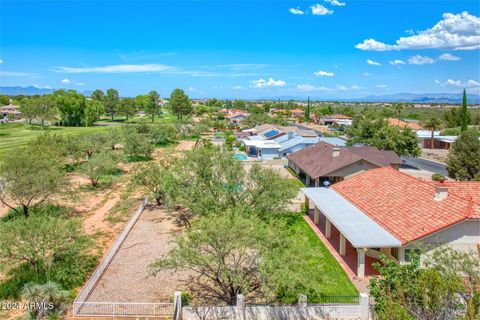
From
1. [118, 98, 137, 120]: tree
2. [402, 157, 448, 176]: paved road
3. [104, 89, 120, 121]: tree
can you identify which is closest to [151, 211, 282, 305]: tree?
[402, 157, 448, 176]: paved road

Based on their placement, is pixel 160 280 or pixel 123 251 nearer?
pixel 160 280

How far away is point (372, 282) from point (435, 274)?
12.0 ft

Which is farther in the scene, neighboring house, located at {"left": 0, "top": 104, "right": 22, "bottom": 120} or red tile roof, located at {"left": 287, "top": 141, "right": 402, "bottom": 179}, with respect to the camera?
neighboring house, located at {"left": 0, "top": 104, "right": 22, "bottom": 120}

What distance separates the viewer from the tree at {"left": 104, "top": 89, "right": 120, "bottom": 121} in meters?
143

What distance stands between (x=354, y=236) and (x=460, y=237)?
5.35 m

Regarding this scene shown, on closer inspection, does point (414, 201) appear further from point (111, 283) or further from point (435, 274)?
point (111, 283)

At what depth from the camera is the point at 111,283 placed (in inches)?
806

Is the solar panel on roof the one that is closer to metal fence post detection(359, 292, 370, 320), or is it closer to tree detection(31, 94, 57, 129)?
metal fence post detection(359, 292, 370, 320)

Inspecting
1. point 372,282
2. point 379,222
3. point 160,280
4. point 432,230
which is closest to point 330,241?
point 379,222

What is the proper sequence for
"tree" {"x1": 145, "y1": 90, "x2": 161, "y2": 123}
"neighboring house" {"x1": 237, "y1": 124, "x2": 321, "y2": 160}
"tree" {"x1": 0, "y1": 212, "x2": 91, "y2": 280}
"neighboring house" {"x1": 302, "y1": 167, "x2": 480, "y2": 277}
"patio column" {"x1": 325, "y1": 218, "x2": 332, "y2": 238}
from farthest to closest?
"tree" {"x1": 145, "y1": 90, "x2": 161, "y2": 123} → "neighboring house" {"x1": 237, "y1": 124, "x2": 321, "y2": 160} → "patio column" {"x1": 325, "y1": 218, "x2": 332, "y2": 238} → "neighboring house" {"x1": 302, "y1": 167, "x2": 480, "y2": 277} → "tree" {"x1": 0, "y1": 212, "x2": 91, "y2": 280}

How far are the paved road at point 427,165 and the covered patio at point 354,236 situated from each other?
94.3ft

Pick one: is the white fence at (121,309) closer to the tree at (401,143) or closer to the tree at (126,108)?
the tree at (401,143)

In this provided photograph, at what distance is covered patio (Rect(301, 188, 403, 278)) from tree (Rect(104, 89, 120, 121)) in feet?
415

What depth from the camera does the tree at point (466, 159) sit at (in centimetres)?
3703
